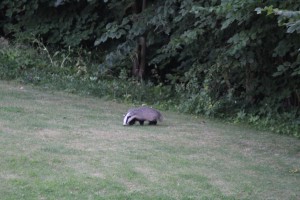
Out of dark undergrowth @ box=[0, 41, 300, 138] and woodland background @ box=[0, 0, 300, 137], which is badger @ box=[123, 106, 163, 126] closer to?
woodland background @ box=[0, 0, 300, 137]

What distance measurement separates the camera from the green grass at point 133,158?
7812 mm

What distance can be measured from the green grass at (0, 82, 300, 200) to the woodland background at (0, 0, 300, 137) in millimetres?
1468

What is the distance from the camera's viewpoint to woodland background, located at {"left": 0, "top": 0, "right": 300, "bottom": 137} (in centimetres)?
1278

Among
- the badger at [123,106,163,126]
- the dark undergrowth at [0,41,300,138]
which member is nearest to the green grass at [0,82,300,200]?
the badger at [123,106,163,126]

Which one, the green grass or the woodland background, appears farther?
the woodland background

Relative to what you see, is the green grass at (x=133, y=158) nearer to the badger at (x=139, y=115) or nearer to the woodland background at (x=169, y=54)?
the badger at (x=139, y=115)

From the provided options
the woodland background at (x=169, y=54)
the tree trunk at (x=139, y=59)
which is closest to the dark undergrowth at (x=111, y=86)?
the woodland background at (x=169, y=54)

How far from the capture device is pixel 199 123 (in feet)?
41.8

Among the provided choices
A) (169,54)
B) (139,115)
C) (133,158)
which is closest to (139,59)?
(169,54)

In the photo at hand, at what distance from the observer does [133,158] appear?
30.1 ft

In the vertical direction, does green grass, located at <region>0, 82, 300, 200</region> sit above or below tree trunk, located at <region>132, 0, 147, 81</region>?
below

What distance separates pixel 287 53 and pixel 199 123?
7.80 ft

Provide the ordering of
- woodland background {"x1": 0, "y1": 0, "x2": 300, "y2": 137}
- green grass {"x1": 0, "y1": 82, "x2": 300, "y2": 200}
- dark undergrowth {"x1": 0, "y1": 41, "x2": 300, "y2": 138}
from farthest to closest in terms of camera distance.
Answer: dark undergrowth {"x1": 0, "y1": 41, "x2": 300, "y2": 138}
woodland background {"x1": 0, "y1": 0, "x2": 300, "y2": 137}
green grass {"x1": 0, "y1": 82, "x2": 300, "y2": 200}

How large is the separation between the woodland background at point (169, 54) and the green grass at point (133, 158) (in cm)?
147
